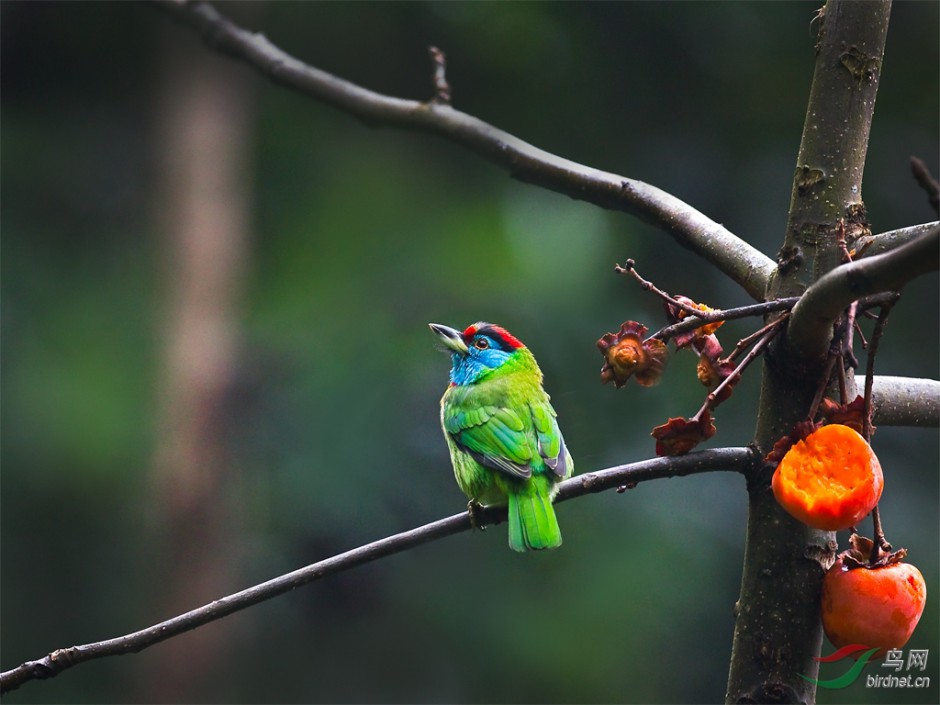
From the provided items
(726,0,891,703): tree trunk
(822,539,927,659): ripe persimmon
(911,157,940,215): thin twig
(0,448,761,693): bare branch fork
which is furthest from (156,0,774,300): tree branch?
(911,157,940,215): thin twig

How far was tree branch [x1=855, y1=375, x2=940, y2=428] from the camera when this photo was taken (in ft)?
6.05

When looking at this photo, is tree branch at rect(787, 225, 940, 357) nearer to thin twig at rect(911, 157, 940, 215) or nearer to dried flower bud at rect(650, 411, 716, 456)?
thin twig at rect(911, 157, 940, 215)

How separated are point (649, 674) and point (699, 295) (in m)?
2.39

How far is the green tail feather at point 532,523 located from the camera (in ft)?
8.04

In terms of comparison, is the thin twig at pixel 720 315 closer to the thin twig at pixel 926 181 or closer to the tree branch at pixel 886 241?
the tree branch at pixel 886 241

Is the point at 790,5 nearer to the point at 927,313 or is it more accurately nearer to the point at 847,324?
the point at 927,313

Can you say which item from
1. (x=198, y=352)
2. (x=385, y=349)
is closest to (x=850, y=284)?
(x=385, y=349)

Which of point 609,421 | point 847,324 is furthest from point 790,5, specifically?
point 847,324

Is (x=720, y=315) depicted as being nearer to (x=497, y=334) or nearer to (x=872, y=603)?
(x=872, y=603)

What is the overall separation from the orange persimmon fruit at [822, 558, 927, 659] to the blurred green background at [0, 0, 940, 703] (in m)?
4.24

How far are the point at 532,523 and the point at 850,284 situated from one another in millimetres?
1352

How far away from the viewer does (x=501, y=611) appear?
6.74m

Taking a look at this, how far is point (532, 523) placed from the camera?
2.54 meters

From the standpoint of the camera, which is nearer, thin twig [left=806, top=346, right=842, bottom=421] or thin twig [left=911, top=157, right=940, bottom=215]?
thin twig [left=911, top=157, right=940, bottom=215]
